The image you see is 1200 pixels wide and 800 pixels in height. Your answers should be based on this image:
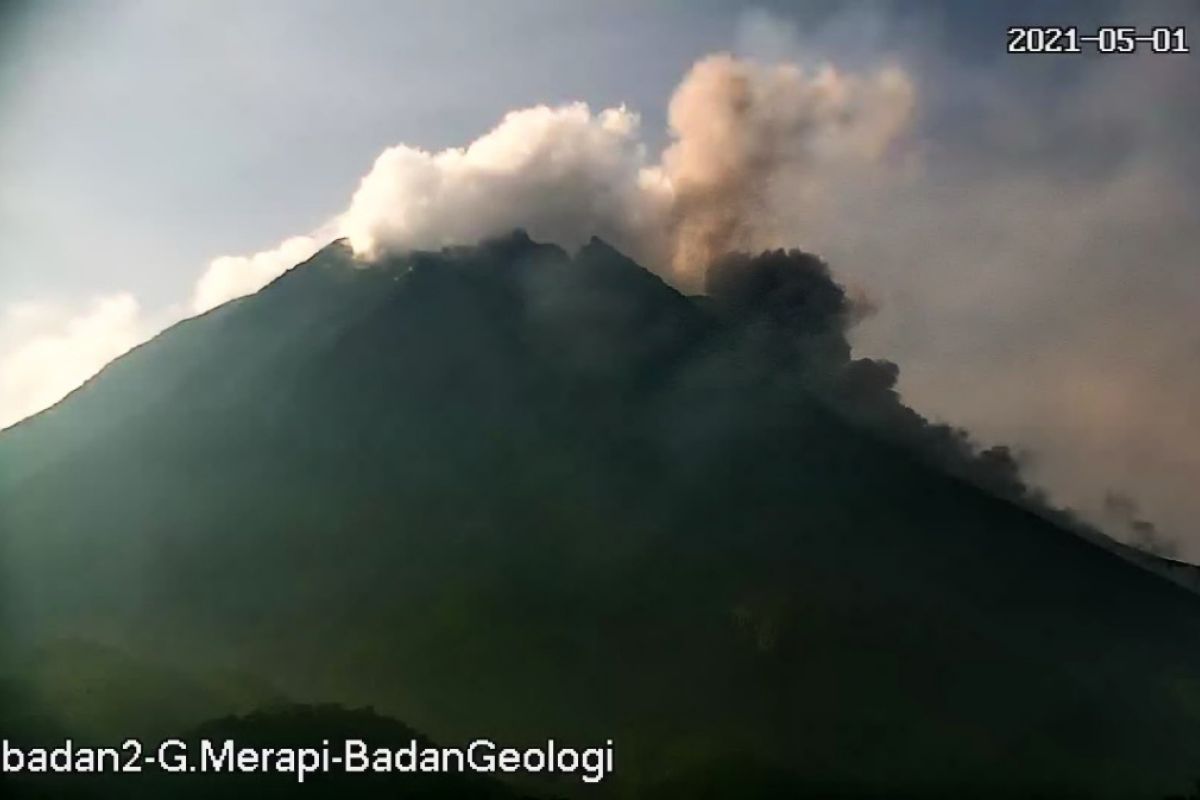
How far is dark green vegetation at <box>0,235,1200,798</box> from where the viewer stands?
7.72 feet

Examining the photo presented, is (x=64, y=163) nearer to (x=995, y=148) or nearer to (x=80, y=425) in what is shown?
(x=80, y=425)

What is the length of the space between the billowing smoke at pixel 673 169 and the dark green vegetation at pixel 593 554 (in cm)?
7

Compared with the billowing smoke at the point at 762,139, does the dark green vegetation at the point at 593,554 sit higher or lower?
lower

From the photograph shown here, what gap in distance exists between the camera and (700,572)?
2.41 m

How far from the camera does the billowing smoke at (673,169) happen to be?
8.34 ft

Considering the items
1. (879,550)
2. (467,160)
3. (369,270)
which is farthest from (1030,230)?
(369,270)

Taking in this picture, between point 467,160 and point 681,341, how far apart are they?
64 centimetres
